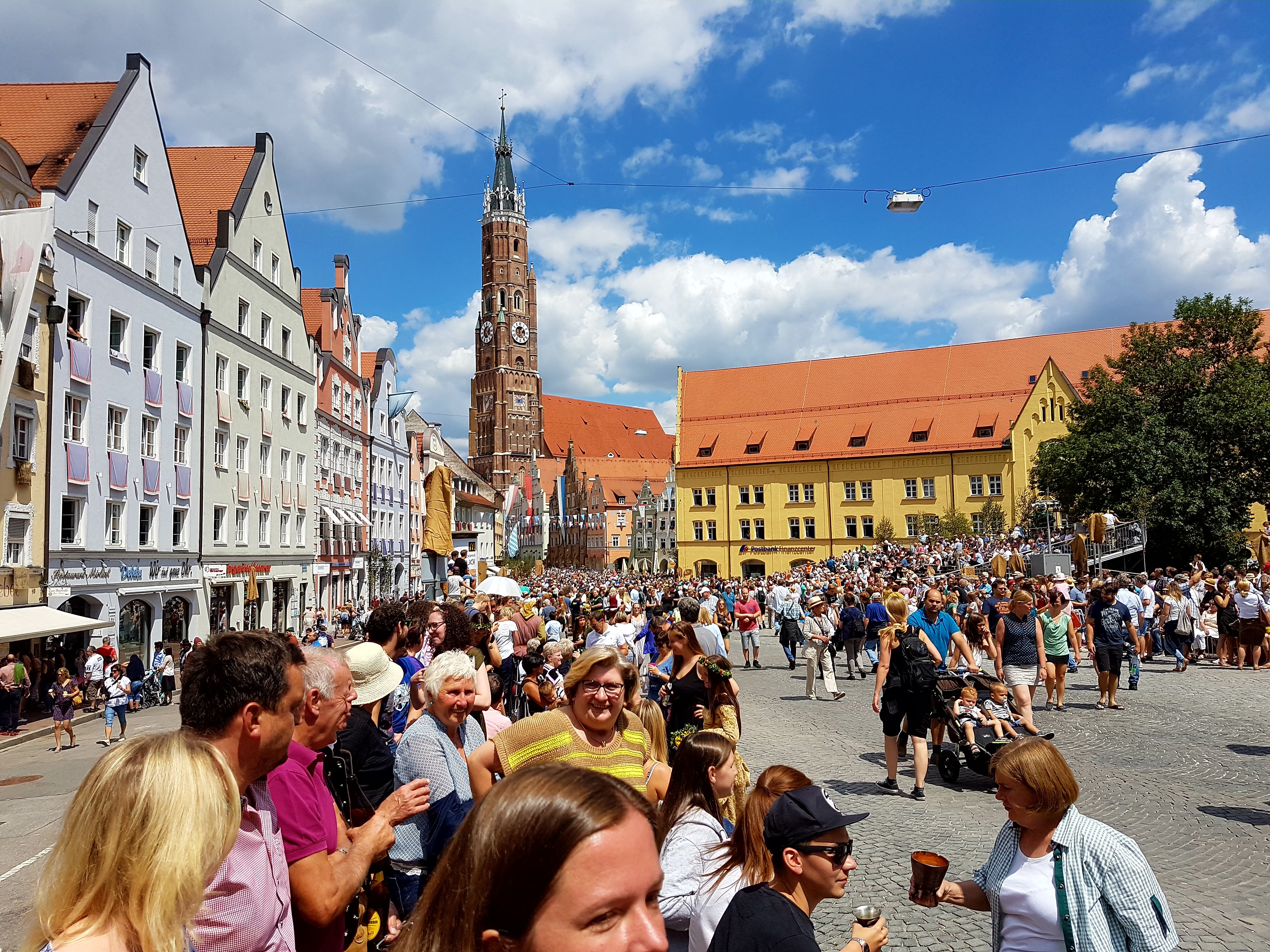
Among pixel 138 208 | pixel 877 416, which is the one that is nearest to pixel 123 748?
pixel 138 208

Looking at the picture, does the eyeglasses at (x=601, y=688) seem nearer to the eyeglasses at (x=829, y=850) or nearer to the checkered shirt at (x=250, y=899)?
the eyeglasses at (x=829, y=850)

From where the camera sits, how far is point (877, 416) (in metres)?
68.9

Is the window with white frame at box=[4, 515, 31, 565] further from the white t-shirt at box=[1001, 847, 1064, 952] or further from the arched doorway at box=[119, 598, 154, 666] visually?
the white t-shirt at box=[1001, 847, 1064, 952]

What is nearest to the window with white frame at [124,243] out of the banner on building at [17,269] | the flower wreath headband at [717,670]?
the banner on building at [17,269]

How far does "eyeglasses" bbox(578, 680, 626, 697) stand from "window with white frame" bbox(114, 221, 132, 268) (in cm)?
2529

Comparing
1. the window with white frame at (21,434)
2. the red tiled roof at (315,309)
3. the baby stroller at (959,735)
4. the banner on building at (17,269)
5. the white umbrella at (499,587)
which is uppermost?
the red tiled roof at (315,309)

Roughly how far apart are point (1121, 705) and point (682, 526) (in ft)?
197

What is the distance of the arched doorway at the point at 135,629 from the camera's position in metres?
24.6

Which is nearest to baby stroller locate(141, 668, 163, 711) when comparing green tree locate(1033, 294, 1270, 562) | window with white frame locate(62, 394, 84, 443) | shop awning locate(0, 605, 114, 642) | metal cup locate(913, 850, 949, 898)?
shop awning locate(0, 605, 114, 642)

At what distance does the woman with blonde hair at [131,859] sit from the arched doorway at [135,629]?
25.6 m

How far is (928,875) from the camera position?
307 centimetres

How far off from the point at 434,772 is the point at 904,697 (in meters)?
5.86

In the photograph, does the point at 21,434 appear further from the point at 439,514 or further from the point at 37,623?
the point at 439,514

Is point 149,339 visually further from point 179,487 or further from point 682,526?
point 682,526
